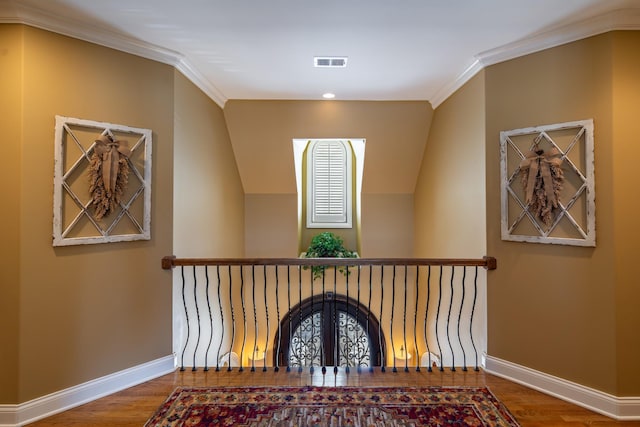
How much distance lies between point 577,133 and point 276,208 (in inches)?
161

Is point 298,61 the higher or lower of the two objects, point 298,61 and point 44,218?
the higher

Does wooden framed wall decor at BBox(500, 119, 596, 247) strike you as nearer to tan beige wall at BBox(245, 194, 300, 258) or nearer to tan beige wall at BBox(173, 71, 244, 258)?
tan beige wall at BBox(173, 71, 244, 258)

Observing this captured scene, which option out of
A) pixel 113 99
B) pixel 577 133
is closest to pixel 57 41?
pixel 113 99

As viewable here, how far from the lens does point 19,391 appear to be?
7.61 ft

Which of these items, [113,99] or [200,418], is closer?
[200,418]

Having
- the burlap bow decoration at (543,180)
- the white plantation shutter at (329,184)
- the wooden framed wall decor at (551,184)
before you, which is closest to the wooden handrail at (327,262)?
the wooden framed wall decor at (551,184)

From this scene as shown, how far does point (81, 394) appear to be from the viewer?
2.56 m

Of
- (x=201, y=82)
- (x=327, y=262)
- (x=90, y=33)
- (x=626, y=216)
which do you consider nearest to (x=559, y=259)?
(x=626, y=216)

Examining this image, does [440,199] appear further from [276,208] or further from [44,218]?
[44,218]

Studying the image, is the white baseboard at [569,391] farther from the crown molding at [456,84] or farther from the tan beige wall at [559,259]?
the crown molding at [456,84]

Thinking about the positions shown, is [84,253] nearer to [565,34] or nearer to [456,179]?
[456,179]

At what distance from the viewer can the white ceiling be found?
232 centimetres

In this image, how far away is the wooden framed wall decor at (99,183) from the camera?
→ 2479 mm

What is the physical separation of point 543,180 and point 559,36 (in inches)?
42.6
